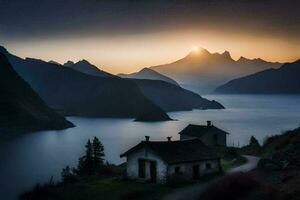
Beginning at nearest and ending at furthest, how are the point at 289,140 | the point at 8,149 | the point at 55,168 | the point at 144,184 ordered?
1. the point at 144,184
2. the point at 289,140
3. the point at 55,168
4. the point at 8,149

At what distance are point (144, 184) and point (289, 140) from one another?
18.7 m

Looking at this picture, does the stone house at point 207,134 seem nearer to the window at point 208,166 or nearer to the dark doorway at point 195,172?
the window at point 208,166

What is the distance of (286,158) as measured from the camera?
45.9 m

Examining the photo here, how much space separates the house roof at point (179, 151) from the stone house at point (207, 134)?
953 inches

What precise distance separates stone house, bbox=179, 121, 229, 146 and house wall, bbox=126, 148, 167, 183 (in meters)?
27.3

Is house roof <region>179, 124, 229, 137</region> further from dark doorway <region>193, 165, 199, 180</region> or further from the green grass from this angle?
dark doorway <region>193, 165, 199, 180</region>

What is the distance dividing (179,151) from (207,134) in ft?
92.4

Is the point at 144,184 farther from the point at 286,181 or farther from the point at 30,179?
the point at 30,179

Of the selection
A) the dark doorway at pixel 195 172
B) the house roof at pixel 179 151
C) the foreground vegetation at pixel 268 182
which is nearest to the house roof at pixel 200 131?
the house roof at pixel 179 151

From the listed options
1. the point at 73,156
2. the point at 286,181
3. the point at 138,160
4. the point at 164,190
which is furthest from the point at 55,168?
the point at 286,181

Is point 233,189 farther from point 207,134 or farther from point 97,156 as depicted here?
point 207,134

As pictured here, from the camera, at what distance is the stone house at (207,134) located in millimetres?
74438

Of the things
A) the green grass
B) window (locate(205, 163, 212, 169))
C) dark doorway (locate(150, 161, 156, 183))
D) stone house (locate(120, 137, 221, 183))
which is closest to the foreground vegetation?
window (locate(205, 163, 212, 169))

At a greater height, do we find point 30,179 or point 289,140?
point 289,140
